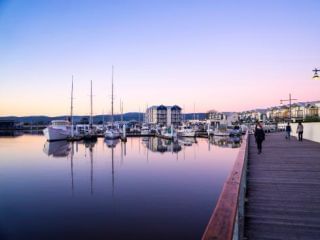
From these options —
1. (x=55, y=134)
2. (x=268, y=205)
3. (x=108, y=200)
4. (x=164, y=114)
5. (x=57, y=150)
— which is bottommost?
(x=57, y=150)

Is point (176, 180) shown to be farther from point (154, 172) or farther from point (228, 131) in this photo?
point (228, 131)

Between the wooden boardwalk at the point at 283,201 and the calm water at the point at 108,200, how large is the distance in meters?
4.66

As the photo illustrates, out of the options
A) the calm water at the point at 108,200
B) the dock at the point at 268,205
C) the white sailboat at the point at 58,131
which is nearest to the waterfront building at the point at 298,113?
the calm water at the point at 108,200

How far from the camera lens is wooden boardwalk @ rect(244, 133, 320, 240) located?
167 inches

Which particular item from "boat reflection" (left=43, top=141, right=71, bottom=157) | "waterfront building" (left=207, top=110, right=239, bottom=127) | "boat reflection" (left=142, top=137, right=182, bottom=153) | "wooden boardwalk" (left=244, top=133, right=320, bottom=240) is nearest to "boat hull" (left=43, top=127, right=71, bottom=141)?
"boat reflection" (left=43, top=141, right=71, bottom=157)

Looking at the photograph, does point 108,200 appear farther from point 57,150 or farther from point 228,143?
point 228,143

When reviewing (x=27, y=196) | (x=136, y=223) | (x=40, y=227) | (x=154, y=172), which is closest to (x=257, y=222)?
(x=136, y=223)

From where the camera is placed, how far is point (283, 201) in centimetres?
549

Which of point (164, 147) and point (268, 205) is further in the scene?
point (164, 147)

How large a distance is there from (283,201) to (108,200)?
12.1m

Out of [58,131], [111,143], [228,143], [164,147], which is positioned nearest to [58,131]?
[58,131]

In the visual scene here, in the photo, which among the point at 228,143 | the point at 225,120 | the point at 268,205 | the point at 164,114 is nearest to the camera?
the point at 268,205

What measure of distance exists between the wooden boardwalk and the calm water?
466cm

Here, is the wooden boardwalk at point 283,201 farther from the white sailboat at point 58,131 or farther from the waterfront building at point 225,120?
the waterfront building at point 225,120
